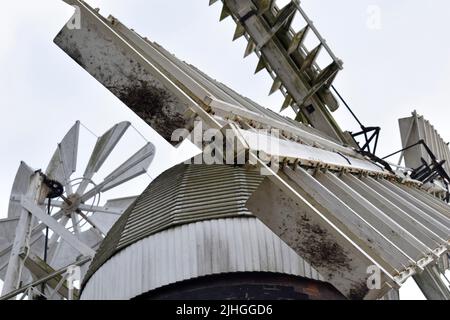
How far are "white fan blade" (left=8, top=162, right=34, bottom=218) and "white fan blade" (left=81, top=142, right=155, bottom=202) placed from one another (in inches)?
65.6

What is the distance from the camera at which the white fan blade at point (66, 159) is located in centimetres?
2652

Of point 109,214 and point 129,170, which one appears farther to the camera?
point 129,170

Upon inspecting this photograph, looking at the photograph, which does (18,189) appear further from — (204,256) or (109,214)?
(204,256)

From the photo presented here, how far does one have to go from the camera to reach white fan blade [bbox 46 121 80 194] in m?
26.5

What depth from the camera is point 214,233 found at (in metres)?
13.6

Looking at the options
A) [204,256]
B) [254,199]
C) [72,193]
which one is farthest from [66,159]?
[254,199]

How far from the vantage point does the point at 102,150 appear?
26688 mm

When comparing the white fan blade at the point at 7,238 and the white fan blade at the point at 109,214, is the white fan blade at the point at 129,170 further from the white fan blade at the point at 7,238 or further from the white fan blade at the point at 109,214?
the white fan blade at the point at 7,238

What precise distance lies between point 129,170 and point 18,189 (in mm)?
3178

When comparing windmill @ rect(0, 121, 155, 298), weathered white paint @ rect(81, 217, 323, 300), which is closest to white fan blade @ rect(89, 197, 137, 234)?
windmill @ rect(0, 121, 155, 298)

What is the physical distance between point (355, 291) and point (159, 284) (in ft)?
19.6

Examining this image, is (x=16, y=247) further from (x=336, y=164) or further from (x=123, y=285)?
(x=336, y=164)

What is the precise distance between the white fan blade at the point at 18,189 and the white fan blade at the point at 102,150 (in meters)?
1.51

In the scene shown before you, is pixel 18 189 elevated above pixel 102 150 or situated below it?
below
